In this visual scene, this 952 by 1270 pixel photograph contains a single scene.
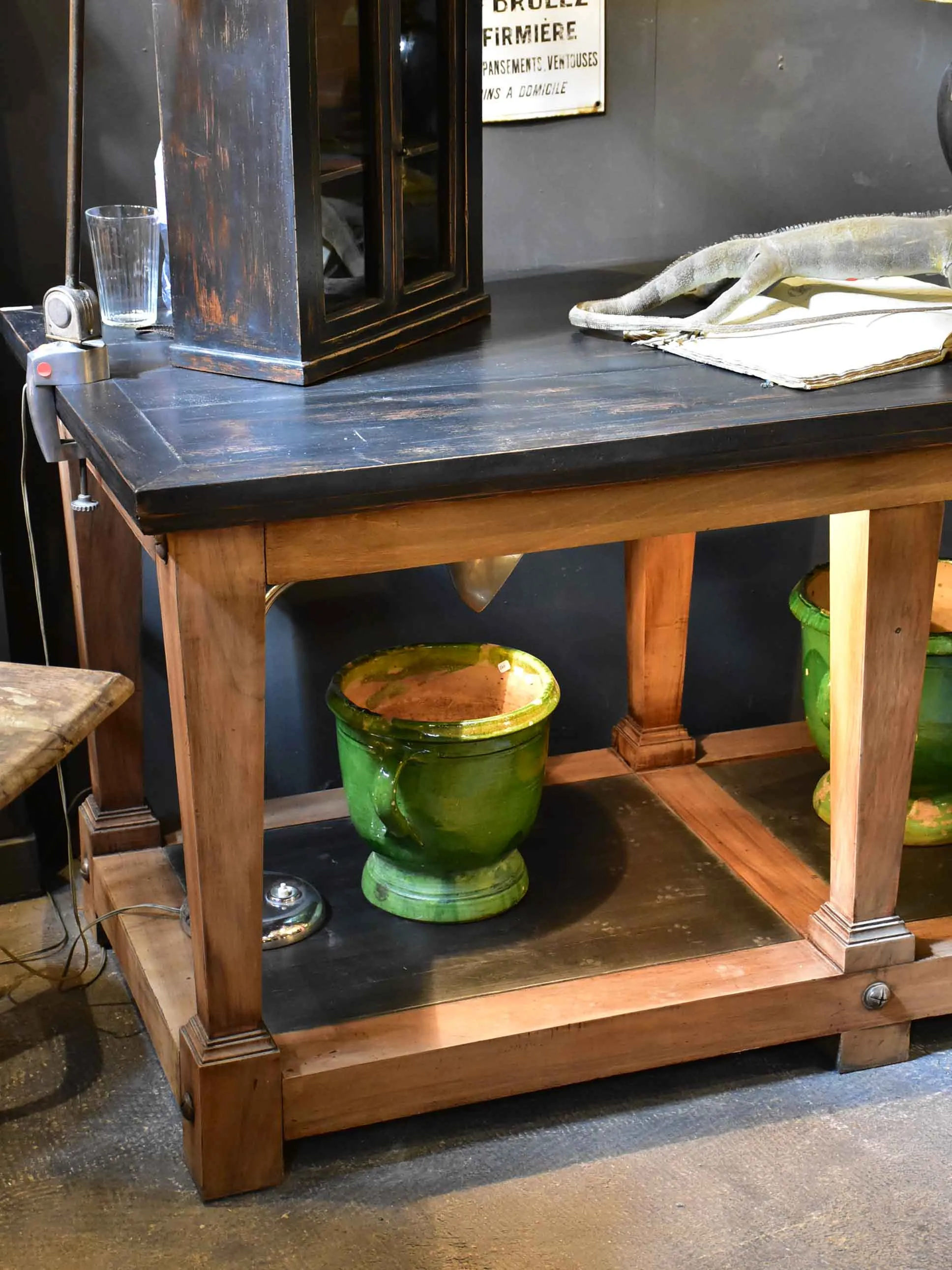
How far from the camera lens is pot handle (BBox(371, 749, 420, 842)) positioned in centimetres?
162

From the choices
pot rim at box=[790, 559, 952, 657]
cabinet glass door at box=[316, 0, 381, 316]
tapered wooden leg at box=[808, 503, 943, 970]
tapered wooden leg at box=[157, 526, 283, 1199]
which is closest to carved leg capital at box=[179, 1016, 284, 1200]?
tapered wooden leg at box=[157, 526, 283, 1199]

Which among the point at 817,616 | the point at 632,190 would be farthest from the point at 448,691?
the point at 632,190

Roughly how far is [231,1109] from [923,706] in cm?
98

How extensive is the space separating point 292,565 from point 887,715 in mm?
699

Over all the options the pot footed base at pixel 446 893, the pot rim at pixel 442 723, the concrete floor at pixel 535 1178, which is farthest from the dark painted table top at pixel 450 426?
the concrete floor at pixel 535 1178

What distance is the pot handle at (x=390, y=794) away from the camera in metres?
1.62

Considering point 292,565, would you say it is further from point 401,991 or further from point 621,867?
point 621,867

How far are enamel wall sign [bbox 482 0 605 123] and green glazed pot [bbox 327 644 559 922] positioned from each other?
783 millimetres

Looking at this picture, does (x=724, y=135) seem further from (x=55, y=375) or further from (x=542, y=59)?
(x=55, y=375)

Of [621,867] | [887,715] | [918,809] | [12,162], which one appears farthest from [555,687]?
[12,162]

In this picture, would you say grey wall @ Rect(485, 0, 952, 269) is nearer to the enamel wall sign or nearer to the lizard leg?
the enamel wall sign

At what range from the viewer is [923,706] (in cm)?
180

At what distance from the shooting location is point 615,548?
2.26 meters

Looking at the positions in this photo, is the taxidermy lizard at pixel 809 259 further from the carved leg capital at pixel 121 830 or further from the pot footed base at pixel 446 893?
the carved leg capital at pixel 121 830
